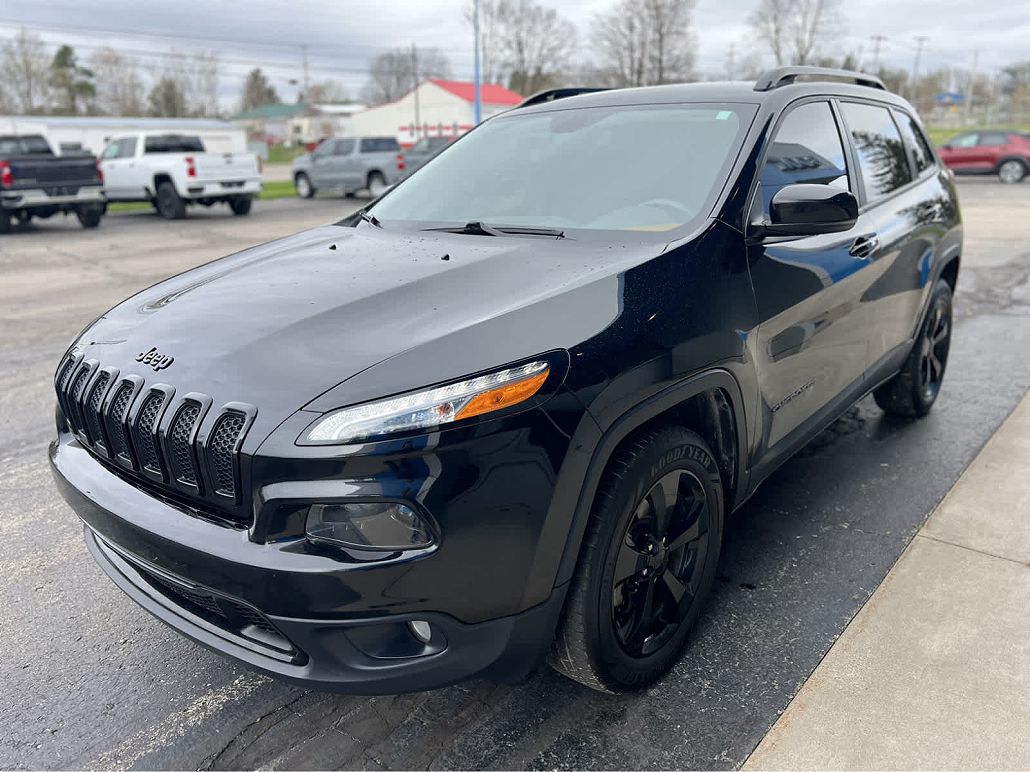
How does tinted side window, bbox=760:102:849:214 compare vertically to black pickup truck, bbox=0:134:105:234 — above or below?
above

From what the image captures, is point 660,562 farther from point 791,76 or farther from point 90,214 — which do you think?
point 90,214

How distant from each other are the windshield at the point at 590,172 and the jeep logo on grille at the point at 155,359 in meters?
1.29

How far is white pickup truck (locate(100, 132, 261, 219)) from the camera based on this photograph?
17.4 metres

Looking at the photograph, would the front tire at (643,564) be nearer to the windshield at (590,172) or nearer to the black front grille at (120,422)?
the windshield at (590,172)

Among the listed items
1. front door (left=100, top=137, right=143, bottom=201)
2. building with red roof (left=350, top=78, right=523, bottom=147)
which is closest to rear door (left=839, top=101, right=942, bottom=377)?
front door (left=100, top=137, right=143, bottom=201)

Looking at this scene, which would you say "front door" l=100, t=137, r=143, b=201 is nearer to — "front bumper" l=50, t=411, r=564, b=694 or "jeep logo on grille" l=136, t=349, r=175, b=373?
"jeep logo on grille" l=136, t=349, r=175, b=373

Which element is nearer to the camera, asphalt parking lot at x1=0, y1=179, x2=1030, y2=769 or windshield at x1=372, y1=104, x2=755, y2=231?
asphalt parking lot at x1=0, y1=179, x2=1030, y2=769

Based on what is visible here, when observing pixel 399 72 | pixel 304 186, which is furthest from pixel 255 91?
pixel 304 186

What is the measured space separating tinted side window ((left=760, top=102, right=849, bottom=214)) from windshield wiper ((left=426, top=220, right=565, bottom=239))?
73 centimetres

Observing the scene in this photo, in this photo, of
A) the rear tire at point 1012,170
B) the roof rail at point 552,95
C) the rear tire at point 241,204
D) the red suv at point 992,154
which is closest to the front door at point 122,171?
the rear tire at point 241,204

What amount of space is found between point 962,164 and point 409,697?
2763cm

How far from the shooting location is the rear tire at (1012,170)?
2431 cm

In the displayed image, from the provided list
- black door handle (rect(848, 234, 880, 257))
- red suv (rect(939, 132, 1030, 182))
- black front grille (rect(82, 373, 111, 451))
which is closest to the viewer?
black front grille (rect(82, 373, 111, 451))

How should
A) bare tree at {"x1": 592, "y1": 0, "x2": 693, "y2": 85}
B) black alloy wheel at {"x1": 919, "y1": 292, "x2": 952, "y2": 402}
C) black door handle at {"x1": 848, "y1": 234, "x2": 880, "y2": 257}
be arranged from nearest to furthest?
black door handle at {"x1": 848, "y1": 234, "x2": 880, "y2": 257} < black alloy wheel at {"x1": 919, "y1": 292, "x2": 952, "y2": 402} < bare tree at {"x1": 592, "y1": 0, "x2": 693, "y2": 85}
